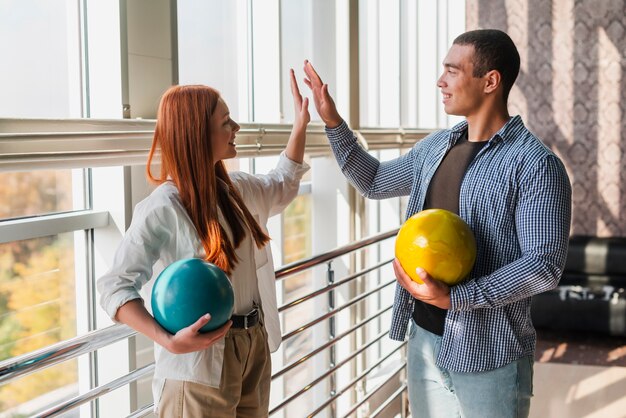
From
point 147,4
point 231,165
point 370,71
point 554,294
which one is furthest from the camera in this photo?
point 554,294

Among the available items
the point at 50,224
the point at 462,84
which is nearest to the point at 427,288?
the point at 462,84

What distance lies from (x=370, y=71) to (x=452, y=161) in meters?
3.18

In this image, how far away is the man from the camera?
75.4 inches

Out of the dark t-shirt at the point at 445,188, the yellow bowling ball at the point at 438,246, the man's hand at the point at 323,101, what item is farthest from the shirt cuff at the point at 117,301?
the man's hand at the point at 323,101

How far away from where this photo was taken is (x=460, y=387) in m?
2.07

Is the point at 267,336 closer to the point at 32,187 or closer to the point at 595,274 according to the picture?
the point at 32,187

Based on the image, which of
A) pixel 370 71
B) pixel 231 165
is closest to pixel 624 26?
pixel 370 71

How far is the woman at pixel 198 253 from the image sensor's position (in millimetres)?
1599

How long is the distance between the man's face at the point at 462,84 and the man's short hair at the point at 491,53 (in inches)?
0.6

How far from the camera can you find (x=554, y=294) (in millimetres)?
6113

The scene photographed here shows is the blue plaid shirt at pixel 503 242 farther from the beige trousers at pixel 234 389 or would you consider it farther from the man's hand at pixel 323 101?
the beige trousers at pixel 234 389

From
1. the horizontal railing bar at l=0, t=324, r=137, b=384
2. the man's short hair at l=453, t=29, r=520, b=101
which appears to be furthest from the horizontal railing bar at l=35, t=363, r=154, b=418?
the man's short hair at l=453, t=29, r=520, b=101

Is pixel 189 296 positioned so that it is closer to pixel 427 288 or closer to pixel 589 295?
pixel 427 288

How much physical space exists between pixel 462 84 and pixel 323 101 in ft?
1.47
